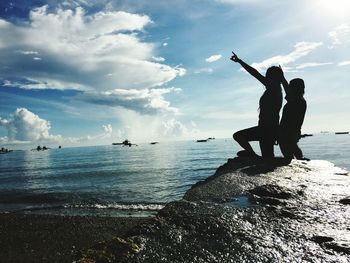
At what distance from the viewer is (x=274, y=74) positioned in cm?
907

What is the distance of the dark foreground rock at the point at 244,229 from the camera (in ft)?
10.1

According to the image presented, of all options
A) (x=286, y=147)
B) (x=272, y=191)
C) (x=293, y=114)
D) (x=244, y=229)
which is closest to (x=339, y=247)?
(x=244, y=229)

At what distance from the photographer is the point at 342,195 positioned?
5.18 metres

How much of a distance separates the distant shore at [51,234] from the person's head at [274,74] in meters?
5.87

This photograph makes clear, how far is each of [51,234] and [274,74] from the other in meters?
8.50

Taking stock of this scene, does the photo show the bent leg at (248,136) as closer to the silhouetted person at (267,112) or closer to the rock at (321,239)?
the silhouetted person at (267,112)

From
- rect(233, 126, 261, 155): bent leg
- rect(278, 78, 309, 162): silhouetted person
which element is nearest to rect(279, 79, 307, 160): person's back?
rect(278, 78, 309, 162): silhouetted person

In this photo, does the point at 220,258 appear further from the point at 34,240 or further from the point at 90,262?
the point at 34,240

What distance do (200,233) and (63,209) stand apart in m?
12.9

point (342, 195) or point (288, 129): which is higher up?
point (288, 129)

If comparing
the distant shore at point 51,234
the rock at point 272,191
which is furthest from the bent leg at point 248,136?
the distant shore at point 51,234

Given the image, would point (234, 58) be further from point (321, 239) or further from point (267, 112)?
point (321, 239)

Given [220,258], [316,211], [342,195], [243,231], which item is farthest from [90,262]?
[342,195]

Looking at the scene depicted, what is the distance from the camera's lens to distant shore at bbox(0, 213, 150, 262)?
7738mm
